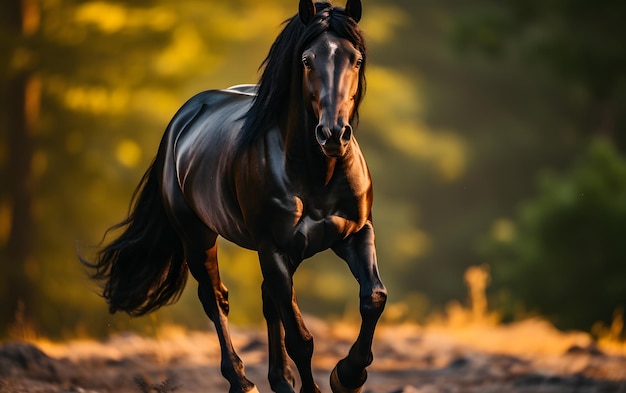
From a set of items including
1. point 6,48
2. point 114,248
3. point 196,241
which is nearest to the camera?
point 196,241

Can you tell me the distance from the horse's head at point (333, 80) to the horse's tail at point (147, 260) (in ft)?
7.85

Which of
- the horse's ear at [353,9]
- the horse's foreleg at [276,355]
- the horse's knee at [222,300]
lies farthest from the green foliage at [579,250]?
the horse's ear at [353,9]

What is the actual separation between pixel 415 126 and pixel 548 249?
43.1 ft

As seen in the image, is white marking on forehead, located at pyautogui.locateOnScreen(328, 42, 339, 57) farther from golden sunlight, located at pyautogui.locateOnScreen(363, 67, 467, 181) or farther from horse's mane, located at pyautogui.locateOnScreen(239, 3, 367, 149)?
golden sunlight, located at pyautogui.locateOnScreen(363, 67, 467, 181)

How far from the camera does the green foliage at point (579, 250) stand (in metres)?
12.7

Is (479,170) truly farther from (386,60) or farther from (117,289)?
(117,289)

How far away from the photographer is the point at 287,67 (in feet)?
18.4

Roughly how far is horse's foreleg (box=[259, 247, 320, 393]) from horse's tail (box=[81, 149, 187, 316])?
6.32 ft

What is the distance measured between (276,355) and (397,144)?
18.7 meters

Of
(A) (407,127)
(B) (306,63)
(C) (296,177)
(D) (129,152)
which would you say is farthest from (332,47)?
(A) (407,127)

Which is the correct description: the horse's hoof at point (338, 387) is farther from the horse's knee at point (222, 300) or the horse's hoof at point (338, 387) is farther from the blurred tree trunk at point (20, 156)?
the blurred tree trunk at point (20, 156)

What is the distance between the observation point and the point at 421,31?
28750 mm

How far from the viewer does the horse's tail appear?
7469mm

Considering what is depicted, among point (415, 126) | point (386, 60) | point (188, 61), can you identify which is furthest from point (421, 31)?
point (188, 61)
